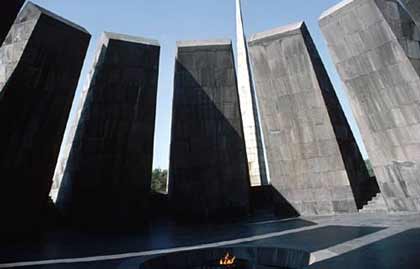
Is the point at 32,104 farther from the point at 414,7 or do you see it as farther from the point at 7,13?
the point at 414,7

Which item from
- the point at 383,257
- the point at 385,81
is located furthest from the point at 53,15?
the point at 385,81

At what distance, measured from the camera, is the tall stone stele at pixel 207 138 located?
40.5 ft

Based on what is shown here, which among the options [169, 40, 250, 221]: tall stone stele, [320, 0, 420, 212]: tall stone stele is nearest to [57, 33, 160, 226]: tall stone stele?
[169, 40, 250, 221]: tall stone stele

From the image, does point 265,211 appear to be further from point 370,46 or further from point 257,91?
point 370,46

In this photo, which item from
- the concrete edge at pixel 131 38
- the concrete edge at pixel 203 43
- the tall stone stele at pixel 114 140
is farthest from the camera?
the concrete edge at pixel 203 43

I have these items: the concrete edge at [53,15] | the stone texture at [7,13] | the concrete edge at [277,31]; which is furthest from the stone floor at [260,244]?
the concrete edge at [277,31]

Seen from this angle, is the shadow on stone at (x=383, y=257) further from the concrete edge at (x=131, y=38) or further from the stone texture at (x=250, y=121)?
the stone texture at (x=250, y=121)

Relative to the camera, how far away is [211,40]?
13.5 meters

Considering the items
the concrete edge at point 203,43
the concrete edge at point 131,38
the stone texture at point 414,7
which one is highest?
the concrete edge at point 203,43

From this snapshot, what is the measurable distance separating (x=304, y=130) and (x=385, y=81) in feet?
11.3

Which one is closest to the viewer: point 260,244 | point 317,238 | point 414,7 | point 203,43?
point 414,7

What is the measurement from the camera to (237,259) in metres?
6.36

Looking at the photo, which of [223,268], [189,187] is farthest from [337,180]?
[223,268]

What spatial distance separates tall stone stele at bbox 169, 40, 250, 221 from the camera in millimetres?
12359
